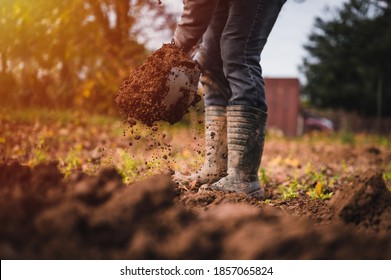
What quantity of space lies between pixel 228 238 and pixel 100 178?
70 centimetres

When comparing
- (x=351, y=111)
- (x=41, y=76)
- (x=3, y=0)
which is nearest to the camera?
(x=3, y=0)

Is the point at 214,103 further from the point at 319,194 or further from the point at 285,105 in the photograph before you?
the point at 285,105

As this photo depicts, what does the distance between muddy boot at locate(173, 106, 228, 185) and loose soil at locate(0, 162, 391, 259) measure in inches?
50.6

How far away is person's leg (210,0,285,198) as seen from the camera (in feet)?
9.37

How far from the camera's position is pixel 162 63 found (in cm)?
280

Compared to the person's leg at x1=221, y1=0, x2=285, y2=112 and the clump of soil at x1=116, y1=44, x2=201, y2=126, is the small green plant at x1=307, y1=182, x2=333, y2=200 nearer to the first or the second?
the person's leg at x1=221, y1=0, x2=285, y2=112

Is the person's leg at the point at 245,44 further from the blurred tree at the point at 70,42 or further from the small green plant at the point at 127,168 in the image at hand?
the blurred tree at the point at 70,42

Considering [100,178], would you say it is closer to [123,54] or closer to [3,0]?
[3,0]

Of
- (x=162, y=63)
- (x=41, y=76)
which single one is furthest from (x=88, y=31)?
(x=162, y=63)

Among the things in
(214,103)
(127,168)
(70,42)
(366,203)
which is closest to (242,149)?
(214,103)

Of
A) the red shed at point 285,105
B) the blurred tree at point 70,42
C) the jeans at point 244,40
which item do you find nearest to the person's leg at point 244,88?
the jeans at point 244,40

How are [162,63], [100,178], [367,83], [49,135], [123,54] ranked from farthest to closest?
[367,83] → [123,54] → [49,135] → [162,63] → [100,178]

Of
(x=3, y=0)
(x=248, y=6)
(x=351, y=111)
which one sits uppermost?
(x=3, y=0)

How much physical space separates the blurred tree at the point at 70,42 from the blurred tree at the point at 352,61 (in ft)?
41.1
